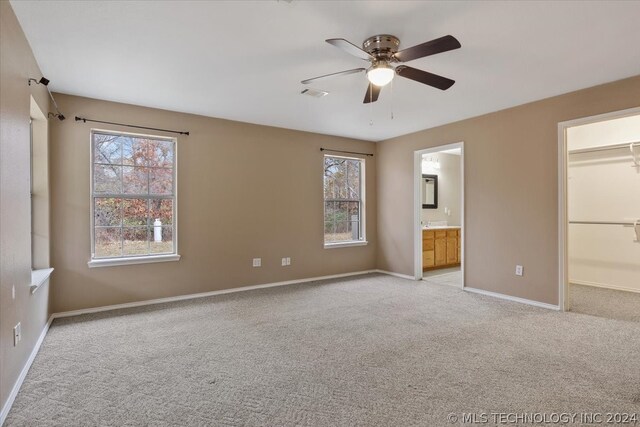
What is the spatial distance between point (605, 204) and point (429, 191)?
3018 millimetres

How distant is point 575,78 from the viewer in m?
3.40

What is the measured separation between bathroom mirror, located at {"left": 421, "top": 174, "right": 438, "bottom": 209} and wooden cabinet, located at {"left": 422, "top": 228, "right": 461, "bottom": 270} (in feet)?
2.55

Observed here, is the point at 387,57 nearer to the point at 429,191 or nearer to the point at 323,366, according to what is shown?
the point at 323,366

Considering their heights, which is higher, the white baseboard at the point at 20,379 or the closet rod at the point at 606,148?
the closet rod at the point at 606,148

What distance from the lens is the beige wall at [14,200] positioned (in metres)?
2.00

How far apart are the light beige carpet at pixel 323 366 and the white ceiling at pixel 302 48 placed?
253 cm

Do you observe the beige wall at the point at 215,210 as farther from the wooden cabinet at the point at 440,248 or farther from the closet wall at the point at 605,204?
the closet wall at the point at 605,204

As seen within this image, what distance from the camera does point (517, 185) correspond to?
4.31m

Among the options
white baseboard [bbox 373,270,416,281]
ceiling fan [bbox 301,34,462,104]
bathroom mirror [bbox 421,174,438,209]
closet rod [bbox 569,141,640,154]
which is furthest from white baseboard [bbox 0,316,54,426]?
closet rod [bbox 569,141,640,154]

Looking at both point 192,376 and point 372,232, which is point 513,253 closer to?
point 372,232

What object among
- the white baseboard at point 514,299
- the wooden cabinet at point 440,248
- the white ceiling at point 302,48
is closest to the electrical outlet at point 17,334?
the white ceiling at point 302,48

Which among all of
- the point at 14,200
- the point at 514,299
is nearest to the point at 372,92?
the point at 14,200

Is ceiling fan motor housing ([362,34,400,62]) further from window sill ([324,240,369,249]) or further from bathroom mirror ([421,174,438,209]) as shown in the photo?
bathroom mirror ([421,174,438,209])

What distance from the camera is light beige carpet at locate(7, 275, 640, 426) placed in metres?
2.01
